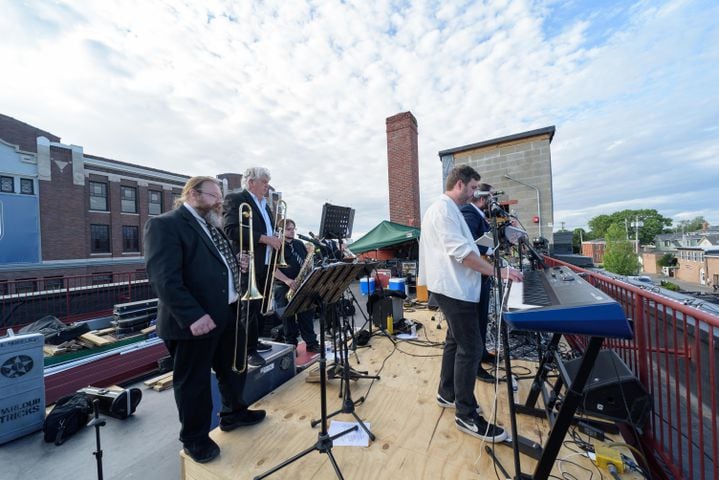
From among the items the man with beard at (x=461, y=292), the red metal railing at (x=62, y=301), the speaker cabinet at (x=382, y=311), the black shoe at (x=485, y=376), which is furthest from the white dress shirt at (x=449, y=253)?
the red metal railing at (x=62, y=301)

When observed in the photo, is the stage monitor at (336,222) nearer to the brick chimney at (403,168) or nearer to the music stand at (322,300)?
the music stand at (322,300)

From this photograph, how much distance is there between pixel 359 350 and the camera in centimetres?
432

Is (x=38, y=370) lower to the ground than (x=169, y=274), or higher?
lower

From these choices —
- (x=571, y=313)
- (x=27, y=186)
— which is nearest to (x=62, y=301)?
(x=571, y=313)

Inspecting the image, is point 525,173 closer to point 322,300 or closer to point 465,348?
point 465,348

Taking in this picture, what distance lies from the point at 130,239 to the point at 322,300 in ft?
87.2

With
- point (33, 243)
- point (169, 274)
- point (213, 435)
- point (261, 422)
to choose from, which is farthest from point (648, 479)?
point (33, 243)

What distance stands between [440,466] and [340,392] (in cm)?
124

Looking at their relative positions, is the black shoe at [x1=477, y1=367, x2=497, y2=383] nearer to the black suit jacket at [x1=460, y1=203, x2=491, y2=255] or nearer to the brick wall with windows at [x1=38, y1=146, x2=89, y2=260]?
the black suit jacket at [x1=460, y1=203, x2=491, y2=255]

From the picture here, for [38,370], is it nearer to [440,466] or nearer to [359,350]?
[359,350]

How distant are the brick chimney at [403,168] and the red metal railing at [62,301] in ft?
31.1

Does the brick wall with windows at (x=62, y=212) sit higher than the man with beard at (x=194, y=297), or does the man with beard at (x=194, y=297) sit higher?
the brick wall with windows at (x=62, y=212)

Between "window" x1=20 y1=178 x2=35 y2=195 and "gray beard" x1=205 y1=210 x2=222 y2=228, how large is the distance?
24.2 meters

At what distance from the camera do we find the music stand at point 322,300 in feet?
6.30
